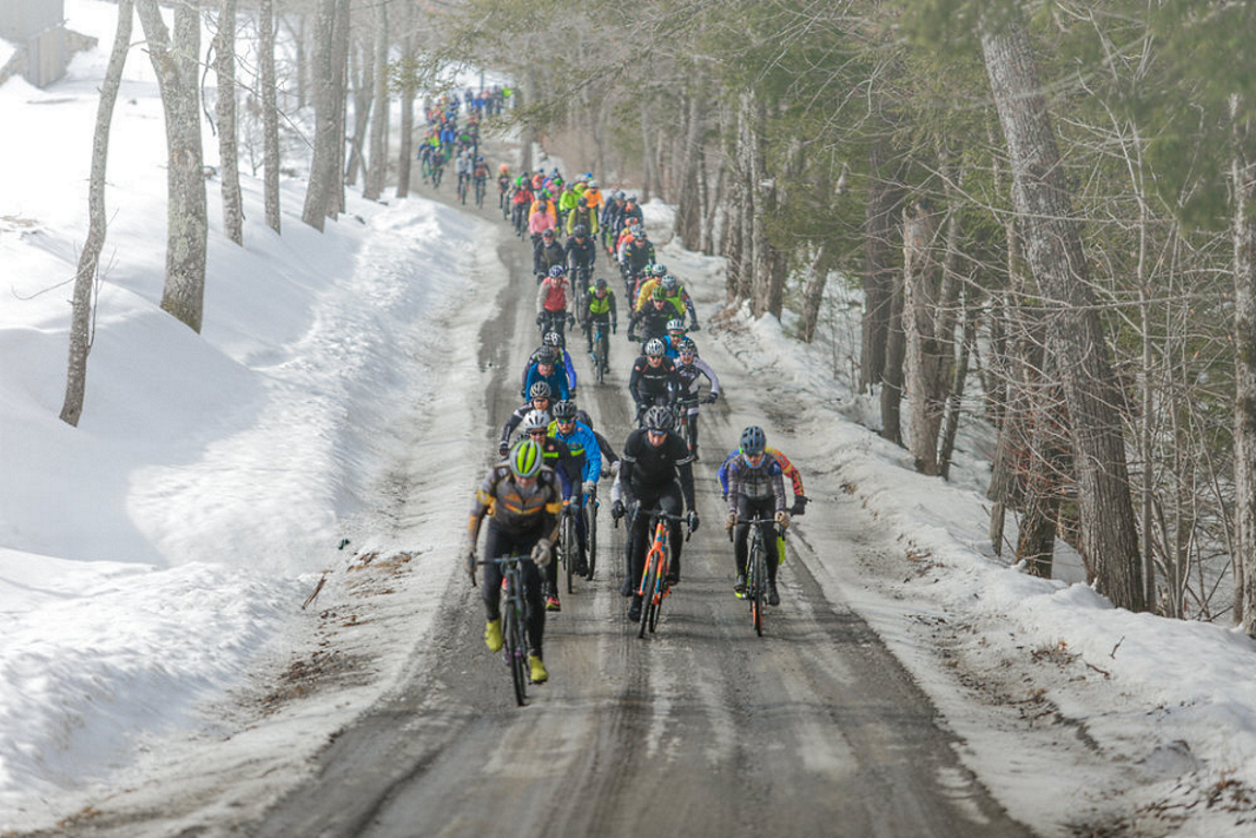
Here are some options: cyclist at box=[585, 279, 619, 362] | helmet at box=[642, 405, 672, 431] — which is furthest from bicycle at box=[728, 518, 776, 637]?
cyclist at box=[585, 279, 619, 362]

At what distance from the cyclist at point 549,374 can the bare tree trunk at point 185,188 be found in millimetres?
6702

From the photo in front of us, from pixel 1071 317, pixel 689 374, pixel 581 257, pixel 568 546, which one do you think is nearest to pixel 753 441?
pixel 568 546

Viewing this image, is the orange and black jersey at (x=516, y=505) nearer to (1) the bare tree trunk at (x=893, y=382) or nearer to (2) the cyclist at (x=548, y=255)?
(1) the bare tree trunk at (x=893, y=382)

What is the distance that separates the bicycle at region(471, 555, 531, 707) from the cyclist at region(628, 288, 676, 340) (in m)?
10.2

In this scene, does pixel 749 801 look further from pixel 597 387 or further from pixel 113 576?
pixel 597 387

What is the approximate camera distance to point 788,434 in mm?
19766

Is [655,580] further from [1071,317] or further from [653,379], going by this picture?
[653,379]

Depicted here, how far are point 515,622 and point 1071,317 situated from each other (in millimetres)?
6597

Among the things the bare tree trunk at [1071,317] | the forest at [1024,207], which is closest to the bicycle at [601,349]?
the forest at [1024,207]

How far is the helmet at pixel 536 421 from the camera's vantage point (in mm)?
9797

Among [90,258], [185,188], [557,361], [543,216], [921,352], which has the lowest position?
[557,361]

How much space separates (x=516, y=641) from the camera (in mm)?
8523

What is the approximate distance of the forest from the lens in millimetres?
8797

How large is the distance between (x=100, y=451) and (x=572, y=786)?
8.89 metres
